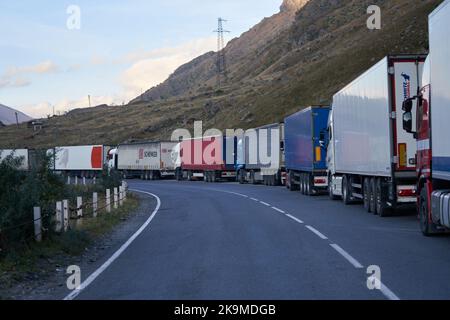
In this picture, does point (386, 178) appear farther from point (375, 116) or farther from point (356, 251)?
point (356, 251)

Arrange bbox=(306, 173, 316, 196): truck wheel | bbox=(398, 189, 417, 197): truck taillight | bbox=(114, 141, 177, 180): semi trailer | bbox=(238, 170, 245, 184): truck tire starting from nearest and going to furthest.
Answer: bbox=(398, 189, 417, 197): truck taillight → bbox=(306, 173, 316, 196): truck wheel → bbox=(238, 170, 245, 184): truck tire → bbox=(114, 141, 177, 180): semi trailer

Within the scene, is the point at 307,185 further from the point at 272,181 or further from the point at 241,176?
the point at 241,176

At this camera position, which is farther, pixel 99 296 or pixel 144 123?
pixel 144 123

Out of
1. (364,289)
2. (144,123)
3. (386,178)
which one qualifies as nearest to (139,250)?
(364,289)

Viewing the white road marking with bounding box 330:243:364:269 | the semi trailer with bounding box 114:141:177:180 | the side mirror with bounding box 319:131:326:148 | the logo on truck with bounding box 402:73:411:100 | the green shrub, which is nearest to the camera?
the white road marking with bounding box 330:243:364:269

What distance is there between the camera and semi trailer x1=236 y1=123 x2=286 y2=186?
4473 centimetres

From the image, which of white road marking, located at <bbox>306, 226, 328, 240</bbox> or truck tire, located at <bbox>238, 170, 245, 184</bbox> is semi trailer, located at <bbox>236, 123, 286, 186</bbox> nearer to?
truck tire, located at <bbox>238, 170, 245, 184</bbox>

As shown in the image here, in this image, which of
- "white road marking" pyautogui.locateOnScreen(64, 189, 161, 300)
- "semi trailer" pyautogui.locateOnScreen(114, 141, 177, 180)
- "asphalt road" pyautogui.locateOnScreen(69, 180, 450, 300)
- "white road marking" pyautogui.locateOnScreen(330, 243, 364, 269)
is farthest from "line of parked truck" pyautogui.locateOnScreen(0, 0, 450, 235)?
"semi trailer" pyautogui.locateOnScreen(114, 141, 177, 180)

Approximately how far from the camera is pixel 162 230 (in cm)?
1917

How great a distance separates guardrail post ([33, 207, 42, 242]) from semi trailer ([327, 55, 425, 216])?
9.80 m

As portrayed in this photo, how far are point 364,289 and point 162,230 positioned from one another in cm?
1004

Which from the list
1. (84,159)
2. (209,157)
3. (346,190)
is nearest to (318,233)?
(346,190)

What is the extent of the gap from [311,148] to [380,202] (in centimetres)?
1207

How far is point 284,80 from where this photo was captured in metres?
92.9
